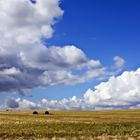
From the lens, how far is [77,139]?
36.1 meters

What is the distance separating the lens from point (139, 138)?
1448 inches

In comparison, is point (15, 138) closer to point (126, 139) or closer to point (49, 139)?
point (49, 139)

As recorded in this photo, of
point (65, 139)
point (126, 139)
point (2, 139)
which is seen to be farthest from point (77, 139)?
point (2, 139)

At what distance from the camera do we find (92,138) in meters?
36.8

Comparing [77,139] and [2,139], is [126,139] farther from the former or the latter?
[2,139]

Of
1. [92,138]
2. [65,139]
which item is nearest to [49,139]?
[65,139]

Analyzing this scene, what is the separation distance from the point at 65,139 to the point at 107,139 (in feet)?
12.9

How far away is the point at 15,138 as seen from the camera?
126 feet

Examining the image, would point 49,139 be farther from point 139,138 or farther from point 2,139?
point 139,138

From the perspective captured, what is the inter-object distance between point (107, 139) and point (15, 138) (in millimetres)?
9083

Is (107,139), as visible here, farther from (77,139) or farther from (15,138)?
(15,138)

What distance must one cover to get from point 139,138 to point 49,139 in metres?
8.52

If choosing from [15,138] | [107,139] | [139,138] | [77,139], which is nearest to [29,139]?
[15,138]

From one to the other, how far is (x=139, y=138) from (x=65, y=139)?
700 centimetres
